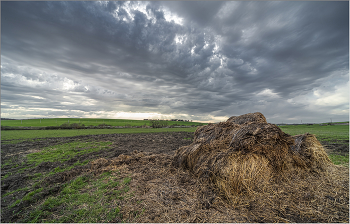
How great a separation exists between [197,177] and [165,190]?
1.36 m

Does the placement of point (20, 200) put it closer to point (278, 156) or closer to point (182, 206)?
point (182, 206)

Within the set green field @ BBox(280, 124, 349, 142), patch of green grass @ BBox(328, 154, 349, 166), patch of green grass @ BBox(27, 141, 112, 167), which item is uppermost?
green field @ BBox(280, 124, 349, 142)

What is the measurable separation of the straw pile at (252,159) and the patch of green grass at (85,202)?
118 inches

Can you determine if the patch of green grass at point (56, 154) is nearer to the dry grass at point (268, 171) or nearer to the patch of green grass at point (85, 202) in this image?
the patch of green grass at point (85, 202)

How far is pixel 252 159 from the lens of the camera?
5.02 meters

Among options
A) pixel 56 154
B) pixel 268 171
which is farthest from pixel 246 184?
pixel 56 154

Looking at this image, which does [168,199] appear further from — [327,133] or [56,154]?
[327,133]

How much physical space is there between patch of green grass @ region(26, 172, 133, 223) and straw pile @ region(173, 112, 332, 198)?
2992 millimetres

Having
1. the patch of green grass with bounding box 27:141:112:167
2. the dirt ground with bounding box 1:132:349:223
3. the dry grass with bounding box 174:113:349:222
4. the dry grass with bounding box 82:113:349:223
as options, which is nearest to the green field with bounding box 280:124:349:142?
the dry grass with bounding box 174:113:349:222

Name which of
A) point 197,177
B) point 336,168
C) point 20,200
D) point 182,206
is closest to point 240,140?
point 197,177

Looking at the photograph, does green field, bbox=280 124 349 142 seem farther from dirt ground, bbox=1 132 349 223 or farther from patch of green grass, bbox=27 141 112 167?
patch of green grass, bbox=27 141 112 167

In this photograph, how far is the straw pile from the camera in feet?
15.0

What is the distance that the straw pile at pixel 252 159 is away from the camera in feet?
15.0

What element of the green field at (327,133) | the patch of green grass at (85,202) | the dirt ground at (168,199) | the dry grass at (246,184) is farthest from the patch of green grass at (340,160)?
the green field at (327,133)
